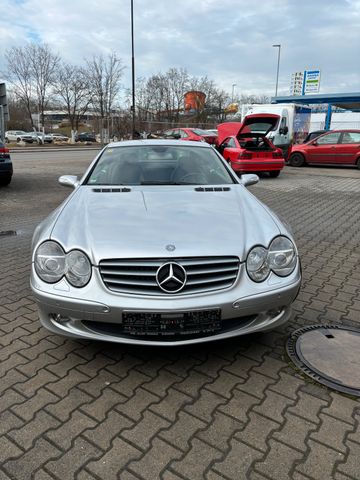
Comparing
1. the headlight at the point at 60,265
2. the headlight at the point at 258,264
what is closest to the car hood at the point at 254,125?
the headlight at the point at 258,264

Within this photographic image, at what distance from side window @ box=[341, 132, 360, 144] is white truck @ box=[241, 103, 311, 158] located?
233 centimetres

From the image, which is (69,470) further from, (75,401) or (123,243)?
(123,243)

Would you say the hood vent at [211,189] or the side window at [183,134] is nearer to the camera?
the hood vent at [211,189]

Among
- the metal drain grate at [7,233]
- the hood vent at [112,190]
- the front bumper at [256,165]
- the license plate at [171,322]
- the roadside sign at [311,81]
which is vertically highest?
the roadside sign at [311,81]

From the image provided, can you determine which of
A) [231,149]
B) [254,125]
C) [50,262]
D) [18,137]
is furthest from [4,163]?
[18,137]

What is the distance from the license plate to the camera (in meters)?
2.51

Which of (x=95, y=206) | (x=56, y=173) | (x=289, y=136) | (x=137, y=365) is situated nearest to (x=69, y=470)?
(x=137, y=365)

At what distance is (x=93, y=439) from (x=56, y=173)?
13503mm

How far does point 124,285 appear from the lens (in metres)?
2.59

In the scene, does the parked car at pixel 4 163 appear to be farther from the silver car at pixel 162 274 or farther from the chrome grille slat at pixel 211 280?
the chrome grille slat at pixel 211 280

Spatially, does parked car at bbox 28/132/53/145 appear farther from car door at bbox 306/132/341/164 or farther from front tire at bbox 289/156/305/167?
car door at bbox 306/132/341/164

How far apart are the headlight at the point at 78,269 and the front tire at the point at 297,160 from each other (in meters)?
16.4

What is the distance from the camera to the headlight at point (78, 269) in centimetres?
262

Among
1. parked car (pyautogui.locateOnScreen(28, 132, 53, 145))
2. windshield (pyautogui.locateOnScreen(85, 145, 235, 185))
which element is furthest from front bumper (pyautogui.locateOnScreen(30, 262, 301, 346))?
parked car (pyautogui.locateOnScreen(28, 132, 53, 145))
